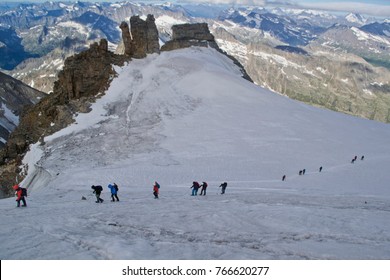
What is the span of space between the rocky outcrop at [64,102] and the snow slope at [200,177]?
8.81ft

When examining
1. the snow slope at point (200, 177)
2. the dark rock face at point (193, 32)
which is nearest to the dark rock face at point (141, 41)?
the snow slope at point (200, 177)

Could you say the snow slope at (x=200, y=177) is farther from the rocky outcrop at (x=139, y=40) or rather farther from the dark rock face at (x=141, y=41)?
the rocky outcrop at (x=139, y=40)

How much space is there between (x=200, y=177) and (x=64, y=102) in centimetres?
3905

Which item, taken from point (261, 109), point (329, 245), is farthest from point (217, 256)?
point (261, 109)

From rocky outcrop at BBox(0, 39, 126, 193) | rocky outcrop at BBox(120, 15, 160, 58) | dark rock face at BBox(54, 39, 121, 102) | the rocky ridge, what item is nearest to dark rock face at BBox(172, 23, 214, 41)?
rocky outcrop at BBox(120, 15, 160, 58)

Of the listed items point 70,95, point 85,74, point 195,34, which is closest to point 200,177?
point 70,95

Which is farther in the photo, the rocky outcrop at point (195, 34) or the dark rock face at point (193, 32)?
the dark rock face at point (193, 32)

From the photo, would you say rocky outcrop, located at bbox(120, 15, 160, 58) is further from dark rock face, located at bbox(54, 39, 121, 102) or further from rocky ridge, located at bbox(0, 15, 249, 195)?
dark rock face, located at bbox(54, 39, 121, 102)

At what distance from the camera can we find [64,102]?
68.3 metres

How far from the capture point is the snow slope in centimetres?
1653

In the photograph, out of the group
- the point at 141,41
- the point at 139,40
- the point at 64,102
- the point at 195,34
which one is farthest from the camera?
the point at 195,34

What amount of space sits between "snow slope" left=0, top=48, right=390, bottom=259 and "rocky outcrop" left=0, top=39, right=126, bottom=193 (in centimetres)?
269

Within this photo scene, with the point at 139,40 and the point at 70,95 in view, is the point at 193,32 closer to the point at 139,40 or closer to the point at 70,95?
the point at 139,40

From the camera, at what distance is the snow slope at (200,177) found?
16531mm
